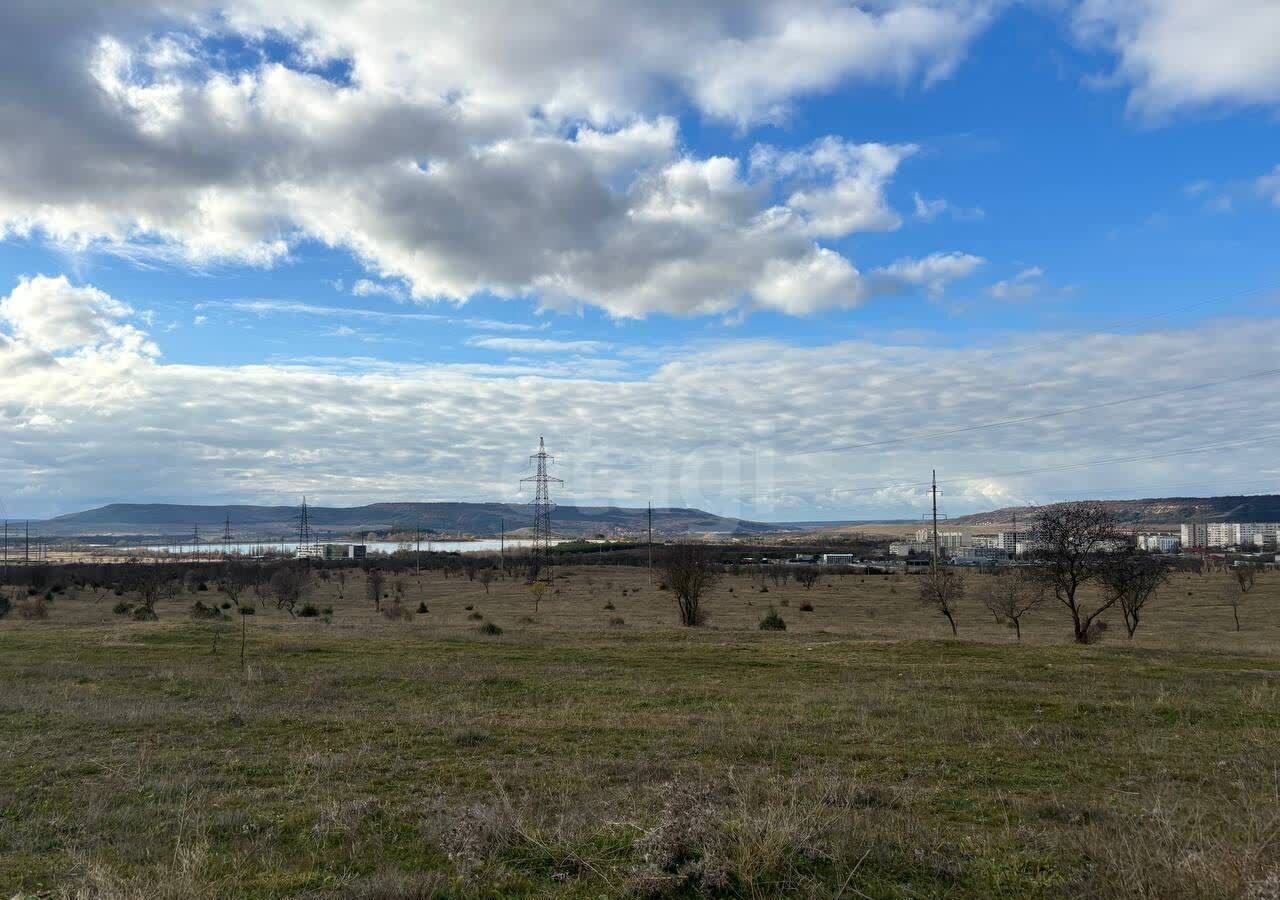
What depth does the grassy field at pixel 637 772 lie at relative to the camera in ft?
18.4

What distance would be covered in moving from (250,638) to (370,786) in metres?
20.5

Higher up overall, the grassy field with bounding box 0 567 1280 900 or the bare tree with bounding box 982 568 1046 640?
the grassy field with bounding box 0 567 1280 900

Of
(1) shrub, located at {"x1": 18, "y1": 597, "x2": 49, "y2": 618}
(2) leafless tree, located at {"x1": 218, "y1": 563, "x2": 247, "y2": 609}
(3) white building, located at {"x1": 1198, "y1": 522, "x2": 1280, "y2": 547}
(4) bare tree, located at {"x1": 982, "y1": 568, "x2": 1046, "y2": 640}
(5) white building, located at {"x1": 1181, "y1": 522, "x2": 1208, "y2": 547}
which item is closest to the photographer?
(4) bare tree, located at {"x1": 982, "y1": 568, "x2": 1046, "y2": 640}

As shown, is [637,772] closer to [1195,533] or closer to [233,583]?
[233,583]

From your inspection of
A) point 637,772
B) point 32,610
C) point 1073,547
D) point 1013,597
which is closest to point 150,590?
point 32,610

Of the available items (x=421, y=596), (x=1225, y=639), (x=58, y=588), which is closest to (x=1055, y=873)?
(x=1225, y=639)

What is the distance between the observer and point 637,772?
31.1ft

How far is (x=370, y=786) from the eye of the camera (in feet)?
29.4

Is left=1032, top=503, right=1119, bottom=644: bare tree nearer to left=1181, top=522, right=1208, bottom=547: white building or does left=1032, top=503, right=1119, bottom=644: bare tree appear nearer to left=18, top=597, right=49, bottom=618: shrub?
left=18, top=597, right=49, bottom=618: shrub

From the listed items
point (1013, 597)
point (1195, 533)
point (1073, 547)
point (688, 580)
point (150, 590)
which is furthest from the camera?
point (1195, 533)

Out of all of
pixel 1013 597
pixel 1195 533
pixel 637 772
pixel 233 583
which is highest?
pixel 637 772

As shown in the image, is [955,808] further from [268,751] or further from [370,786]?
[268,751]

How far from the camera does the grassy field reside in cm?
559

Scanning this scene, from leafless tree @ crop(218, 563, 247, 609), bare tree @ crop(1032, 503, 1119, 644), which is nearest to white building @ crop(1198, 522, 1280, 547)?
bare tree @ crop(1032, 503, 1119, 644)
